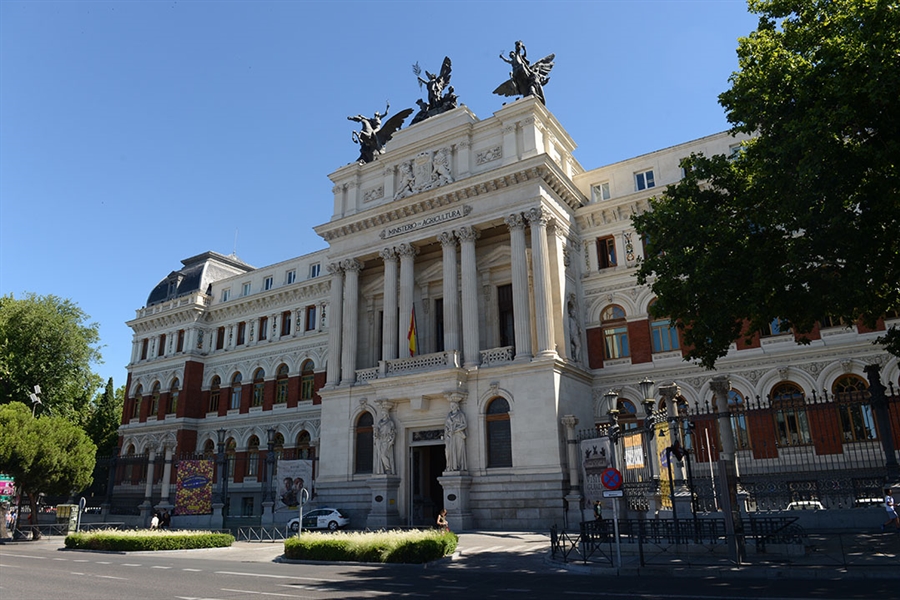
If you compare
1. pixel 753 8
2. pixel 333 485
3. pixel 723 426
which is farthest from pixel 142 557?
pixel 753 8

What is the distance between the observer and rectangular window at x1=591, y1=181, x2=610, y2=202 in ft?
121

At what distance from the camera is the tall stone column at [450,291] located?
1275 inches

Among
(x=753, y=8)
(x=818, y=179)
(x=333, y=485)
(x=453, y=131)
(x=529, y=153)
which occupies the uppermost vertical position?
(x=453, y=131)

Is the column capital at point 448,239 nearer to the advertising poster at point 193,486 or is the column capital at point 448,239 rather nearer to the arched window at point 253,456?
the advertising poster at point 193,486

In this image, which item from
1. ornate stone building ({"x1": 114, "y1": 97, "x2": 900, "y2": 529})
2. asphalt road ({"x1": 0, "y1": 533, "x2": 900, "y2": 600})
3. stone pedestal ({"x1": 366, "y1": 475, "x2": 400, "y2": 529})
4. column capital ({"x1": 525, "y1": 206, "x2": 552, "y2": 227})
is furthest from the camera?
column capital ({"x1": 525, "y1": 206, "x2": 552, "y2": 227})

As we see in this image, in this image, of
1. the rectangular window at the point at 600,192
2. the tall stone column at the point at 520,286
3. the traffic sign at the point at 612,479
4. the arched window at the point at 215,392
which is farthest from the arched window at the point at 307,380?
the traffic sign at the point at 612,479

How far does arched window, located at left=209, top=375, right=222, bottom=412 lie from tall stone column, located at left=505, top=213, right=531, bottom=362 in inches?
1182

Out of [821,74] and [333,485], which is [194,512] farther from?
[821,74]

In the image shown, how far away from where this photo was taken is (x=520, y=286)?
3141cm

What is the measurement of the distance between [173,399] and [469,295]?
31.7 metres

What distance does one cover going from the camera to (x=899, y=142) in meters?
14.1

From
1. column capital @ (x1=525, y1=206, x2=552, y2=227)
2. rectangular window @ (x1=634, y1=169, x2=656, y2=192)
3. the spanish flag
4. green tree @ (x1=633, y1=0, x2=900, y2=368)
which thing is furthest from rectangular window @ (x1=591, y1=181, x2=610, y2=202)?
green tree @ (x1=633, y1=0, x2=900, y2=368)

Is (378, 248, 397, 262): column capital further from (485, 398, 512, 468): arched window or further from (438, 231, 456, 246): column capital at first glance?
(485, 398, 512, 468): arched window

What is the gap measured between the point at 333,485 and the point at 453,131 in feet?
68.8
